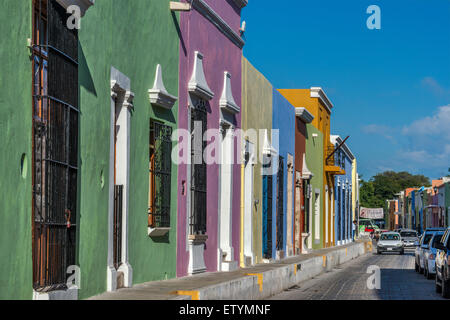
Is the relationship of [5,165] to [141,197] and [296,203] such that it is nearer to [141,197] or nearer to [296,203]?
[141,197]

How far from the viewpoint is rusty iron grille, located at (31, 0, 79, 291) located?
980 cm

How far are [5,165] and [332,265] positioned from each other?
92.3 feet

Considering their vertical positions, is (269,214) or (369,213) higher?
(269,214)

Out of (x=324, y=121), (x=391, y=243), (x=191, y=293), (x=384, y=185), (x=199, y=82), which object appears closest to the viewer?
(x=191, y=293)

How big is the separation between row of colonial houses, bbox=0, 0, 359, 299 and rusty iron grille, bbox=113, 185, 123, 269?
3 cm

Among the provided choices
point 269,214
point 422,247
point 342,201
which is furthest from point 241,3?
point 342,201

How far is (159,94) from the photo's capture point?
15305mm

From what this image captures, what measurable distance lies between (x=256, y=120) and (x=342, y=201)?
36293 millimetres

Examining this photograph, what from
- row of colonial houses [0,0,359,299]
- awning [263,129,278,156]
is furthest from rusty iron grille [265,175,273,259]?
awning [263,129,278,156]

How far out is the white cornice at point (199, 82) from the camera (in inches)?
706

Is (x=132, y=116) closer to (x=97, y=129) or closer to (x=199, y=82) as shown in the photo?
(x=97, y=129)
